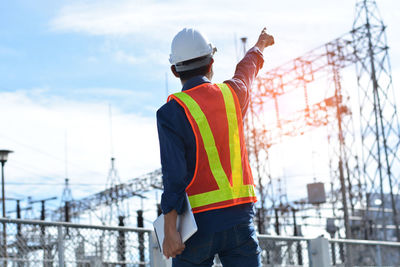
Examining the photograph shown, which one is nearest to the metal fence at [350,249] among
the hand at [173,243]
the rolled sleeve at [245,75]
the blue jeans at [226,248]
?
the rolled sleeve at [245,75]

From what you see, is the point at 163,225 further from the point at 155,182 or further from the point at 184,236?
the point at 155,182

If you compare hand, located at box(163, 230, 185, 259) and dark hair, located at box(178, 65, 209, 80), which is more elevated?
dark hair, located at box(178, 65, 209, 80)

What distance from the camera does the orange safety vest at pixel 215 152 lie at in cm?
245

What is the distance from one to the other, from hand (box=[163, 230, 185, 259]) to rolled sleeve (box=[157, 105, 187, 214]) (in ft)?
0.30

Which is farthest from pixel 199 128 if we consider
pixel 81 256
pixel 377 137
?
pixel 377 137

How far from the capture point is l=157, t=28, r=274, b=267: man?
241cm

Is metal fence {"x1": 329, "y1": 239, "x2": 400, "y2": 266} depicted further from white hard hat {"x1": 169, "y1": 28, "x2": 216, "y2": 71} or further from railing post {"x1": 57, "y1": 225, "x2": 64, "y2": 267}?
white hard hat {"x1": 169, "y1": 28, "x2": 216, "y2": 71}

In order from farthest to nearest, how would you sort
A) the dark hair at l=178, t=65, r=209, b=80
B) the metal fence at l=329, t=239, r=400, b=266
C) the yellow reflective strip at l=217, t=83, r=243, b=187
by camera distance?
the metal fence at l=329, t=239, r=400, b=266
the dark hair at l=178, t=65, r=209, b=80
the yellow reflective strip at l=217, t=83, r=243, b=187

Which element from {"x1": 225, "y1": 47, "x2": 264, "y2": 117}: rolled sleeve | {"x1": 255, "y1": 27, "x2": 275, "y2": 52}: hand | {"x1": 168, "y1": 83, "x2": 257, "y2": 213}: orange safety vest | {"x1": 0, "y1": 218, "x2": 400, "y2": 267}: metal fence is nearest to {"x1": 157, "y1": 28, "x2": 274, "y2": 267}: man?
{"x1": 168, "y1": 83, "x2": 257, "y2": 213}: orange safety vest

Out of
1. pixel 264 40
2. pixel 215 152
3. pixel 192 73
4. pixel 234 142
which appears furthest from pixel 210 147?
pixel 264 40

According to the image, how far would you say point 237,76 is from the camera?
2.94m

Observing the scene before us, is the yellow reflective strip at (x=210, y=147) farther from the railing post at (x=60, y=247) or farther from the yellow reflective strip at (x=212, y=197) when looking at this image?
the railing post at (x=60, y=247)

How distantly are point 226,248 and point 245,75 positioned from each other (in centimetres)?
93

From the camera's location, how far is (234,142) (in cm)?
255
